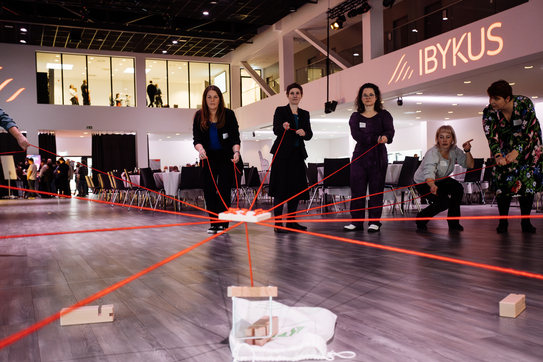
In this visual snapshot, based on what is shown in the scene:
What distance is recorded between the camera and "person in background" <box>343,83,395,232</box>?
4.22 m

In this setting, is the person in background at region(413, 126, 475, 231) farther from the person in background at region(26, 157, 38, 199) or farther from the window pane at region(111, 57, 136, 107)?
the window pane at region(111, 57, 136, 107)

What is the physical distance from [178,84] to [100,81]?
119 inches

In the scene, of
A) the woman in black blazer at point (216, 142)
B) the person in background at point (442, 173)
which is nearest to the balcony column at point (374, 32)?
the person in background at point (442, 173)

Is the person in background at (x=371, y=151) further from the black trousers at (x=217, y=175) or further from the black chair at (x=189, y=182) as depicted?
the black chair at (x=189, y=182)

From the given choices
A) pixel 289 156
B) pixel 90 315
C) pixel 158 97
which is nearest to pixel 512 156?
pixel 289 156

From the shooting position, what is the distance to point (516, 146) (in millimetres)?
3855

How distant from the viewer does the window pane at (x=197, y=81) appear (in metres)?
19.2

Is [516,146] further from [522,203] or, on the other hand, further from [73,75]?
[73,75]

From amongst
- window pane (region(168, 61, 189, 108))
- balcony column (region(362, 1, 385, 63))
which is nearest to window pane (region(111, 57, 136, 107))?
window pane (region(168, 61, 189, 108))

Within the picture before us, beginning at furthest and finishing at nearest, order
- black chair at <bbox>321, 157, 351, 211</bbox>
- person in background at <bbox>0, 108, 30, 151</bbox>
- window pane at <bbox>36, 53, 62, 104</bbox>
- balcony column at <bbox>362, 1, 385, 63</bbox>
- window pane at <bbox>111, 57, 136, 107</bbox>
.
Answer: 1. window pane at <bbox>111, 57, 136, 107</bbox>
2. window pane at <bbox>36, 53, 62, 104</bbox>
3. balcony column at <bbox>362, 1, 385, 63</bbox>
4. black chair at <bbox>321, 157, 351, 211</bbox>
5. person in background at <bbox>0, 108, 30, 151</bbox>

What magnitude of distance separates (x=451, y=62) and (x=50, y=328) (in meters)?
8.81

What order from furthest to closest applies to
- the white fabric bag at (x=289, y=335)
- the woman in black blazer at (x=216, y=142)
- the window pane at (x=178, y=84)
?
the window pane at (x=178, y=84) → the woman in black blazer at (x=216, y=142) → the white fabric bag at (x=289, y=335)

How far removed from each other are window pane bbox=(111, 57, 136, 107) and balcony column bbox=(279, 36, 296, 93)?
6647 mm

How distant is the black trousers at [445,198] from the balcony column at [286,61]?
1059 cm
